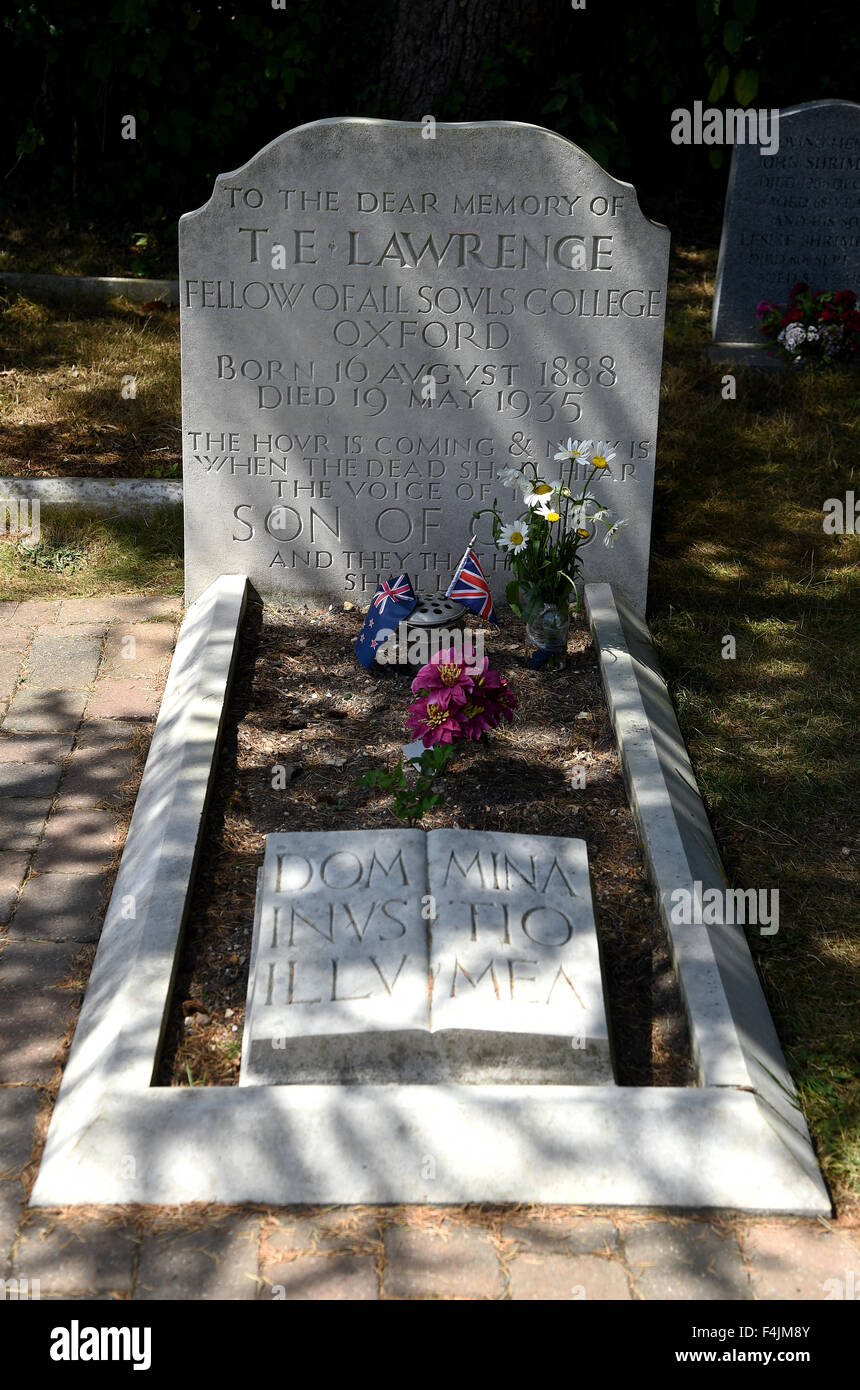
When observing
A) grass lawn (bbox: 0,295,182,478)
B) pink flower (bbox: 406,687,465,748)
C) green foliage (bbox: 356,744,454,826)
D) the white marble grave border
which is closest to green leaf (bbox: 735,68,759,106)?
grass lawn (bbox: 0,295,182,478)

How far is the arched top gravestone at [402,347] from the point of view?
476 centimetres

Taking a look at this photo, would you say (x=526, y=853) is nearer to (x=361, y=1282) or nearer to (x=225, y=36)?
(x=361, y=1282)

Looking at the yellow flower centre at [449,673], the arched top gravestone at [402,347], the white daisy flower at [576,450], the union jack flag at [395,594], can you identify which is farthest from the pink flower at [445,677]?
the arched top gravestone at [402,347]

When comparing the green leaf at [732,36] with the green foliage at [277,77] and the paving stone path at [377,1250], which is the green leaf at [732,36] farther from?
the paving stone path at [377,1250]

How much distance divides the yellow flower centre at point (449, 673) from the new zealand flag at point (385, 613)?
2.51 ft

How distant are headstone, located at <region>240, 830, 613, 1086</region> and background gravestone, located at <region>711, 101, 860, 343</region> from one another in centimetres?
592

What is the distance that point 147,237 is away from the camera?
934 cm

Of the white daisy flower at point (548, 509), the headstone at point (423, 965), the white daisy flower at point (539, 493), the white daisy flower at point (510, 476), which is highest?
the white daisy flower at point (510, 476)

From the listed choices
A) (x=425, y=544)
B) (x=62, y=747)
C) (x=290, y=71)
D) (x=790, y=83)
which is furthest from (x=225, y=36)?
(x=62, y=747)

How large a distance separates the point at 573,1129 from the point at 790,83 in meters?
8.94

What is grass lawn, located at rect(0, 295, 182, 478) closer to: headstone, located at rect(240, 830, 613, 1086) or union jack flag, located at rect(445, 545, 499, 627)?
union jack flag, located at rect(445, 545, 499, 627)

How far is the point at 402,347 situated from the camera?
16.4ft

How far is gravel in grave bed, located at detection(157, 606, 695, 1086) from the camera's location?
321 centimetres

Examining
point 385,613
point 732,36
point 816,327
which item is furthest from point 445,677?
point 732,36
